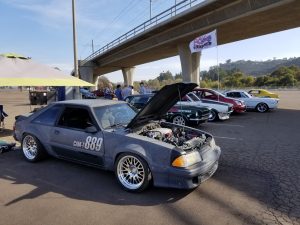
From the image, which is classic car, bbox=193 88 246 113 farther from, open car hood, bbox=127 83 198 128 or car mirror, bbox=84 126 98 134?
car mirror, bbox=84 126 98 134

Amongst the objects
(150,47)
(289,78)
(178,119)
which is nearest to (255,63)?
(289,78)

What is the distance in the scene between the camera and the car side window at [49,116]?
6.07m

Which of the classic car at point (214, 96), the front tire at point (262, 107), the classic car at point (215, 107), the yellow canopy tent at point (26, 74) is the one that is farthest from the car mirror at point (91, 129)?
the front tire at point (262, 107)

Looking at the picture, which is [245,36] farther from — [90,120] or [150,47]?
[90,120]

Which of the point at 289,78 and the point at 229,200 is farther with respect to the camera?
the point at 289,78

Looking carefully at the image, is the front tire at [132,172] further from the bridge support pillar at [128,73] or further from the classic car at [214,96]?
the bridge support pillar at [128,73]

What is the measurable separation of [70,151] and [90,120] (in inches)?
28.5

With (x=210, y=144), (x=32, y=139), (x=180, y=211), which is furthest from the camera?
(x=32, y=139)

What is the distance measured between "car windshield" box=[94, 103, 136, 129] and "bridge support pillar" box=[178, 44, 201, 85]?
23740mm

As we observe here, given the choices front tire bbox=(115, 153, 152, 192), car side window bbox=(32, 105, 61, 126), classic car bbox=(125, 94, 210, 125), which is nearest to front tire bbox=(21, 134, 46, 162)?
car side window bbox=(32, 105, 61, 126)

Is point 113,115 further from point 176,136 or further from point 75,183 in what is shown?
point 75,183

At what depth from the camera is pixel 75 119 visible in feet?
19.0

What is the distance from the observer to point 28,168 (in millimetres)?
5930

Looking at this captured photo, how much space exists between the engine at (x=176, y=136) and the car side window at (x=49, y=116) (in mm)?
1985
